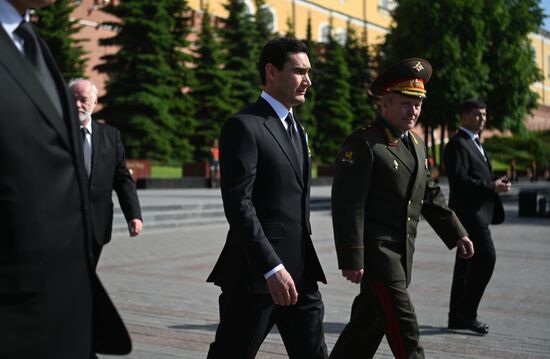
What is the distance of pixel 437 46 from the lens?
35.7 meters

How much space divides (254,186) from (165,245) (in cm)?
935

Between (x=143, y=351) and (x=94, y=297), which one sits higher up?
(x=94, y=297)

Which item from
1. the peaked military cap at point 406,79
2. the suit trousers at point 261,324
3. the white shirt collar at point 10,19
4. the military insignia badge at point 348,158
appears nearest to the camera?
the white shirt collar at point 10,19

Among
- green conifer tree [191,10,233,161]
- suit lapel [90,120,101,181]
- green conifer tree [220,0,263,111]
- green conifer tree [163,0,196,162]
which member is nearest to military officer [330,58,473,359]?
suit lapel [90,120,101,181]

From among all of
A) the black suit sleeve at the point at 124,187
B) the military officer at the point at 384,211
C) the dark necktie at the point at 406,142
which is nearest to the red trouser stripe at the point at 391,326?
the military officer at the point at 384,211

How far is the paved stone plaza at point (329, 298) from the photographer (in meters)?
5.48

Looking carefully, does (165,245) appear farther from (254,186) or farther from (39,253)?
(39,253)

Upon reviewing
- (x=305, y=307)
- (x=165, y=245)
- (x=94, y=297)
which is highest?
(x=94, y=297)

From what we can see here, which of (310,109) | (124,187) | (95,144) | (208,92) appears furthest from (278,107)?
(310,109)

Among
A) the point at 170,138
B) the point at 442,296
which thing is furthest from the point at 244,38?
the point at 442,296

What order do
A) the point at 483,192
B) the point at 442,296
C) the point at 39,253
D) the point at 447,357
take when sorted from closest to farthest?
the point at 39,253 < the point at 447,357 < the point at 483,192 < the point at 442,296

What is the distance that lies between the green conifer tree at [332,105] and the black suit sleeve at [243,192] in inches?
1814

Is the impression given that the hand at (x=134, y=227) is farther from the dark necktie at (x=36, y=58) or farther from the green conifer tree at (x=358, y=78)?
the green conifer tree at (x=358, y=78)

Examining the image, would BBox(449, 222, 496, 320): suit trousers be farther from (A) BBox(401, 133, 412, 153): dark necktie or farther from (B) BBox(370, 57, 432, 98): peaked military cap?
(B) BBox(370, 57, 432, 98): peaked military cap
